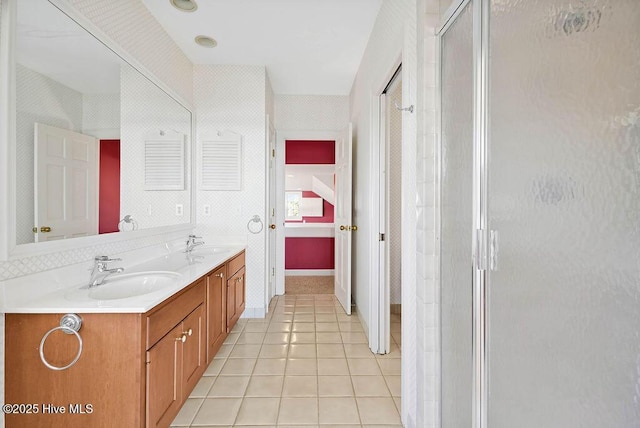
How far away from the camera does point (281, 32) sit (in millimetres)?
2611

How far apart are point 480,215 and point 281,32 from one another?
7.72ft

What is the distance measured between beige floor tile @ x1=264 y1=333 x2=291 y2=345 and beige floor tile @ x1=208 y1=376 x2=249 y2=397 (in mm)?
567

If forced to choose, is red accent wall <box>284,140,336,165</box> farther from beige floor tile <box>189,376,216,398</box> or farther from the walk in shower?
the walk in shower

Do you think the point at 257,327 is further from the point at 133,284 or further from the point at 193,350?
the point at 133,284

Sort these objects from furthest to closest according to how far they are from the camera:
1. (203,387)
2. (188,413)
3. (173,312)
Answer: (203,387) → (188,413) → (173,312)

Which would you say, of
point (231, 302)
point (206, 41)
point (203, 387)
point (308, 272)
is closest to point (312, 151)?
point (308, 272)

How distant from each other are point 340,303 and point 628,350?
335cm

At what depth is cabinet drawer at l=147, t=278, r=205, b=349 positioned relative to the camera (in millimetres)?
1351

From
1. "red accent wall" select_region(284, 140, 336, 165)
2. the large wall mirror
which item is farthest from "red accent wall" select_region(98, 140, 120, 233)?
"red accent wall" select_region(284, 140, 336, 165)

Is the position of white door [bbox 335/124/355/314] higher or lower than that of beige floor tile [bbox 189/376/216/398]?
higher

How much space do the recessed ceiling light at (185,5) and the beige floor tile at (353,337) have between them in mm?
2913

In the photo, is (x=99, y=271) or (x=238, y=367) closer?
(x=99, y=271)

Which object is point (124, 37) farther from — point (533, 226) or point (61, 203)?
point (533, 226)

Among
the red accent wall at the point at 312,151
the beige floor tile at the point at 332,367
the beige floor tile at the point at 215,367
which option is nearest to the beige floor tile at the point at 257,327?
the beige floor tile at the point at 215,367
